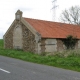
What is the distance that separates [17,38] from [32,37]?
170 inches

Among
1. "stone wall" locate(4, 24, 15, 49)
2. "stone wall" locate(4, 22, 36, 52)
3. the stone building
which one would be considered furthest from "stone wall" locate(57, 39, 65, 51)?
"stone wall" locate(4, 24, 15, 49)

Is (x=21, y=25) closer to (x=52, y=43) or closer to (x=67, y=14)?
(x=52, y=43)

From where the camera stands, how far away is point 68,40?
29.5 meters

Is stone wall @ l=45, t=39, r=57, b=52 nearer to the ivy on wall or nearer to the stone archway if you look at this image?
the ivy on wall

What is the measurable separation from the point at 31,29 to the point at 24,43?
112 inches

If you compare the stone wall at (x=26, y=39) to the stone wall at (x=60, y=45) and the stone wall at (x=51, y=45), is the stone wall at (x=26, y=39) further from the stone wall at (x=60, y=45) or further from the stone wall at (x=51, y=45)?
the stone wall at (x=60, y=45)

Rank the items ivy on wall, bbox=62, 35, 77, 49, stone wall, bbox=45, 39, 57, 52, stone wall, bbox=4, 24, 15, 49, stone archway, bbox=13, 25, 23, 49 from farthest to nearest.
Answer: stone wall, bbox=4, 24, 15, 49 < stone archway, bbox=13, 25, 23, 49 < ivy on wall, bbox=62, 35, 77, 49 < stone wall, bbox=45, 39, 57, 52

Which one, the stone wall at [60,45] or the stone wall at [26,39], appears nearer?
the stone wall at [26,39]

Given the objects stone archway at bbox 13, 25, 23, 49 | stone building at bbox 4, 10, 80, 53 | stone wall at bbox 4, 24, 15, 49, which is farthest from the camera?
stone wall at bbox 4, 24, 15, 49

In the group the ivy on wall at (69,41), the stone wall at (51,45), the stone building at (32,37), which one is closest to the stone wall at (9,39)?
the stone building at (32,37)

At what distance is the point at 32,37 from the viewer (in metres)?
27.0

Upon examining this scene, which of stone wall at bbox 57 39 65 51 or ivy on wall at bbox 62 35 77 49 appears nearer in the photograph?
stone wall at bbox 57 39 65 51

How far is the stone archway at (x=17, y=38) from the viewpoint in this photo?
29825mm

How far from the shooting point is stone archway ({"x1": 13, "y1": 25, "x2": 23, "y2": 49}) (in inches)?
1174
